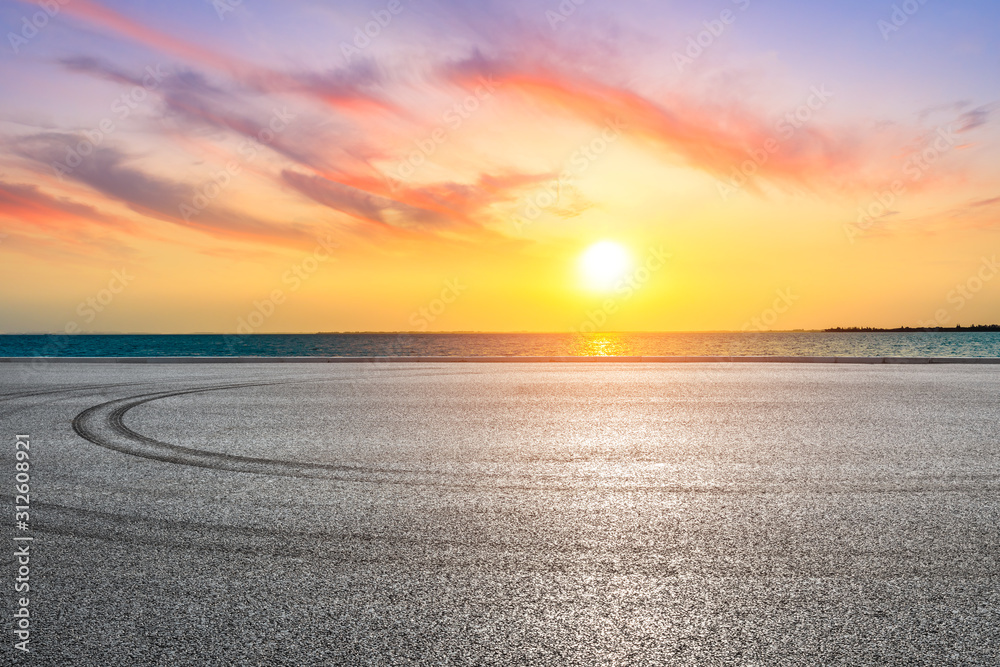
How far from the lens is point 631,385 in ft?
62.2

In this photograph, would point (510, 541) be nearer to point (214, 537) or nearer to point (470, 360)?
point (214, 537)

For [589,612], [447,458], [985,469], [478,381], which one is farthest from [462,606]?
[478,381]

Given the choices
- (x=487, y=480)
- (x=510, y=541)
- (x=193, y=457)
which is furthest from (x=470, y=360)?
(x=510, y=541)

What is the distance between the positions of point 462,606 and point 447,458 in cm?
454

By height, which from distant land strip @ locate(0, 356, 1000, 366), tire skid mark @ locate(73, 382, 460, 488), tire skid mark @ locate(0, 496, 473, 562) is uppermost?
distant land strip @ locate(0, 356, 1000, 366)

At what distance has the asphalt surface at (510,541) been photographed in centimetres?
357

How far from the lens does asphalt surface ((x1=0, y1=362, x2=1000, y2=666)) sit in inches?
141

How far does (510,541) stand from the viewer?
512 centimetres

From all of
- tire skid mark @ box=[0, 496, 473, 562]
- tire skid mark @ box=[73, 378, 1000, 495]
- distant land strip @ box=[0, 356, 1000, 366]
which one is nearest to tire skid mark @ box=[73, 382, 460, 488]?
tire skid mark @ box=[73, 378, 1000, 495]

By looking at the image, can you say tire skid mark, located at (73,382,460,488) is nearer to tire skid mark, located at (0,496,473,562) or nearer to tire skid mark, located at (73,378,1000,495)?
tire skid mark, located at (73,378,1000,495)

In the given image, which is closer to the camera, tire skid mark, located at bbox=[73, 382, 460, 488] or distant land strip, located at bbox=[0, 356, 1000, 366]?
tire skid mark, located at bbox=[73, 382, 460, 488]

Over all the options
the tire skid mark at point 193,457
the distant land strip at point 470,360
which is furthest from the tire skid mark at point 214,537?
the distant land strip at point 470,360

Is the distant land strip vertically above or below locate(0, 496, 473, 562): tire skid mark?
above

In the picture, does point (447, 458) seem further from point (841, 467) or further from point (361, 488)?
point (841, 467)
